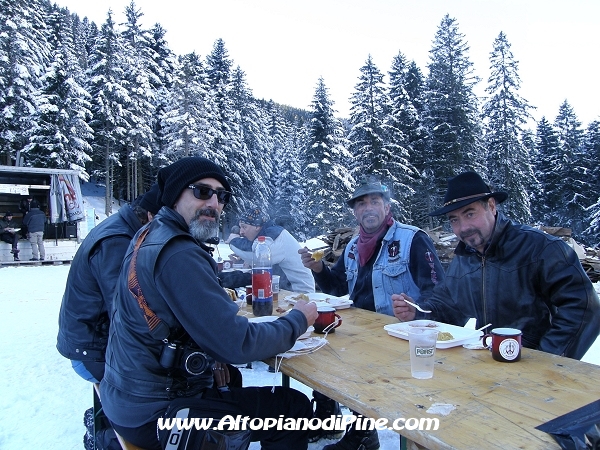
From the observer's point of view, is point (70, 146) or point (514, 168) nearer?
point (70, 146)

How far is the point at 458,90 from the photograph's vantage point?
31812 mm

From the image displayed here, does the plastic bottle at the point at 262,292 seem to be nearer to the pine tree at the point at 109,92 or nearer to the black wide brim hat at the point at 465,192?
the black wide brim hat at the point at 465,192

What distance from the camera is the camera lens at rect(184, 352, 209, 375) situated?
202cm

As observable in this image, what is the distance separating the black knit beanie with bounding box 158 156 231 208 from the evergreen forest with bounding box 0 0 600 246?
86.1 ft

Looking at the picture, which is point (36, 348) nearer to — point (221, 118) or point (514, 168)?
point (221, 118)

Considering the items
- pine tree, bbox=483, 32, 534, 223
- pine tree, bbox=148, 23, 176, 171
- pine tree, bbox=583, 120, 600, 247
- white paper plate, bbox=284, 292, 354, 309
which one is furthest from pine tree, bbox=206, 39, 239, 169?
pine tree, bbox=583, 120, 600, 247

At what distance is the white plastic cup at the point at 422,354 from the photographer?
1.90 m

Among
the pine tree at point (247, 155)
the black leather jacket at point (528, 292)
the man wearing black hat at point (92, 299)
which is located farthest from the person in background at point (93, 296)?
the pine tree at point (247, 155)

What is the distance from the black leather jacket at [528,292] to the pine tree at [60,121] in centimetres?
2946

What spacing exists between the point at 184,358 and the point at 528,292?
224cm

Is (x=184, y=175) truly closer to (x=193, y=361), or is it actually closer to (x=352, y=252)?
(x=193, y=361)

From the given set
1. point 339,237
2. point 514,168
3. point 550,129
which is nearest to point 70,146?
point 339,237

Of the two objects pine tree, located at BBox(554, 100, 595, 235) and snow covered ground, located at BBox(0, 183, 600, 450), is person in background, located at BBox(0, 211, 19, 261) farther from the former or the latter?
pine tree, located at BBox(554, 100, 595, 235)

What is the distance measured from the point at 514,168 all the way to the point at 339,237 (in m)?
21.9
